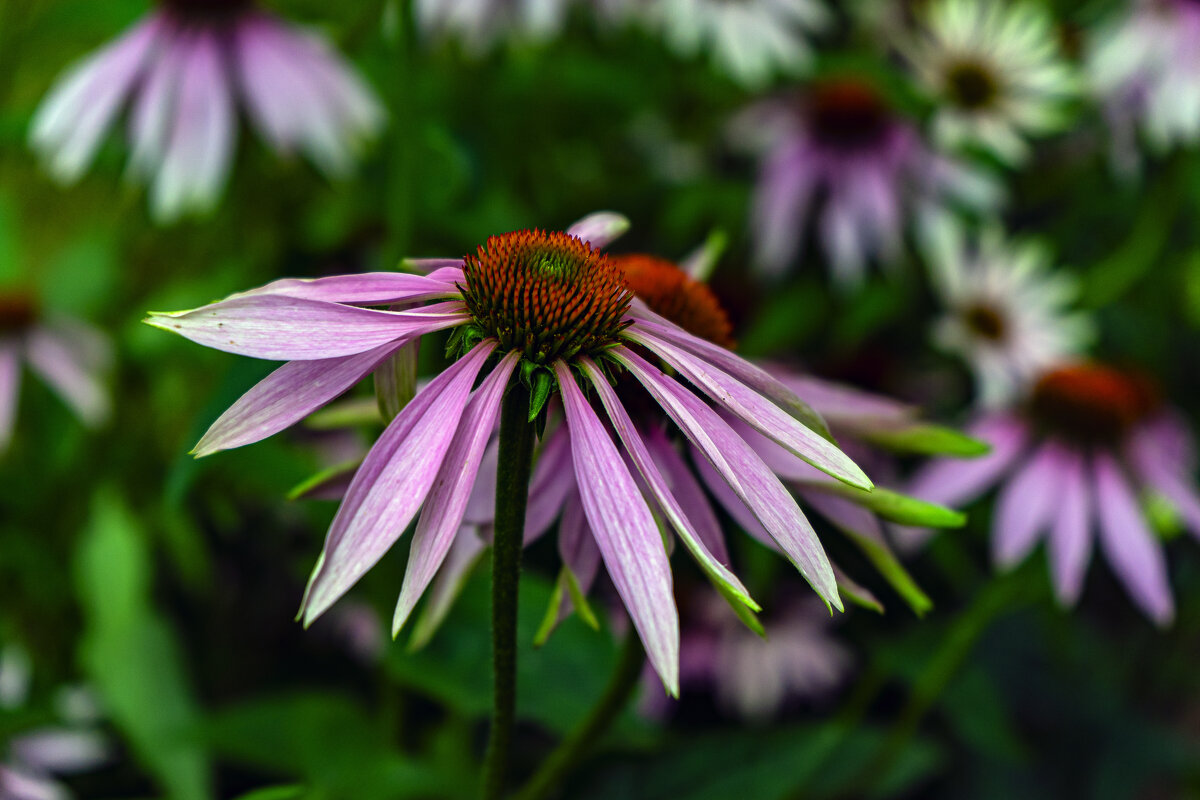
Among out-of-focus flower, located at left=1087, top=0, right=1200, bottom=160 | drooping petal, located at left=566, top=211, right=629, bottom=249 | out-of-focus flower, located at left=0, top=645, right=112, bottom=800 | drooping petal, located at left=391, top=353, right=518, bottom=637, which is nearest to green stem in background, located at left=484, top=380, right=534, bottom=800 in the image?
drooping petal, located at left=391, top=353, right=518, bottom=637

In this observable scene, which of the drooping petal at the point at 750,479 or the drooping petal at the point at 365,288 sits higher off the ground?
the drooping petal at the point at 365,288

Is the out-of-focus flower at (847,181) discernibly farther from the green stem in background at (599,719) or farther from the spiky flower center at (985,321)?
the green stem in background at (599,719)

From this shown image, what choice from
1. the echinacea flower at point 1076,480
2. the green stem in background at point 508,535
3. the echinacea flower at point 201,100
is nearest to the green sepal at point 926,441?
the green stem in background at point 508,535

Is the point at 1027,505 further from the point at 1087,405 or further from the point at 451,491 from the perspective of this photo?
the point at 451,491

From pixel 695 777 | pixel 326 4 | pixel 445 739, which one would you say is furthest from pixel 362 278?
pixel 326 4

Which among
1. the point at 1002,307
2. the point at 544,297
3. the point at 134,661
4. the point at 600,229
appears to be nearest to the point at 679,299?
the point at 600,229

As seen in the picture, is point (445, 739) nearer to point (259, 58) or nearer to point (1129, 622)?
point (259, 58)
